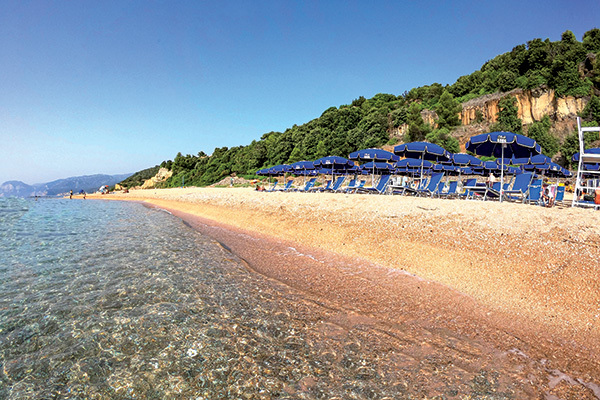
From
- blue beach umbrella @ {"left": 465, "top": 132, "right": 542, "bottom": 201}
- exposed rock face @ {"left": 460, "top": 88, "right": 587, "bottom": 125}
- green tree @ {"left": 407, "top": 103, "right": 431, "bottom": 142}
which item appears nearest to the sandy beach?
blue beach umbrella @ {"left": 465, "top": 132, "right": 542, "bottom": 201}

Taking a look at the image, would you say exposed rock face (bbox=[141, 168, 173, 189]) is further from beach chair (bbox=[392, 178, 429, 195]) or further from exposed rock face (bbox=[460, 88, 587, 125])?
beach chair (bbox=[392, 178, 429, 195])

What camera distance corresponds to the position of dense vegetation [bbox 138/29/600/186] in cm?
3750

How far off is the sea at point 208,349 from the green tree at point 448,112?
49.7 meters

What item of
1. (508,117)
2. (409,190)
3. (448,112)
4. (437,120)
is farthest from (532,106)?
(409,190)

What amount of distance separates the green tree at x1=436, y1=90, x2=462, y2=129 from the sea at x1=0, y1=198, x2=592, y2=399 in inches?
1956

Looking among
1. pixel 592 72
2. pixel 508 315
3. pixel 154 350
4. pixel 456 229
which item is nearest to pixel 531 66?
pixel 592 72

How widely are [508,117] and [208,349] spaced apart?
4855 centimetres

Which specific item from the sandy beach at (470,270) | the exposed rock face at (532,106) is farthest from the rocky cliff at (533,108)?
the sandy beach at (470,270)

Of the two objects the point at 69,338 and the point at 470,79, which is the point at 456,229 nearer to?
the point at 69,338

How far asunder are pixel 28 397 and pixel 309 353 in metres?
2.18

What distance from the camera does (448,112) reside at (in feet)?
151

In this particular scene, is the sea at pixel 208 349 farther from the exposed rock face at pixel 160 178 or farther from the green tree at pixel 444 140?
the exposed rock face at pixel 160 178

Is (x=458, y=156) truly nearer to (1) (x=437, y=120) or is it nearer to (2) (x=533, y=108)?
(2) (x=533, y=108)

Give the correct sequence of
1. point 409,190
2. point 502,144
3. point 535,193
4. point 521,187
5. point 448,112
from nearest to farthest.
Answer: point 535,193, point 521,187, point 502,144, point 409,190, point 448,112
